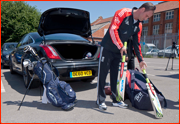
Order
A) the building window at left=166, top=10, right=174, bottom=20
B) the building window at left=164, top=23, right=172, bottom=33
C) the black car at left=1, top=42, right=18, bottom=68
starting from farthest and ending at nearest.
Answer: the building window at left=164, top=23, right=172, bottom=33, the building window at left=166, top=10, right=174, bottom=20, the black car at left=1, top=42, right=18, bottom=68

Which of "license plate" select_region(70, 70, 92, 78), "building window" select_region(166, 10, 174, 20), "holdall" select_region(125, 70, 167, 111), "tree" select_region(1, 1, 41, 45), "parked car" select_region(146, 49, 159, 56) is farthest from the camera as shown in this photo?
"building window" select_region(166, 10, 174, 20)

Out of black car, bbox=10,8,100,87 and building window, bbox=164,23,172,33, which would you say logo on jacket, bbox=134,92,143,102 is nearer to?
black car, bbox=10,8,100,87

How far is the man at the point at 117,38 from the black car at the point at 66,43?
871 mm

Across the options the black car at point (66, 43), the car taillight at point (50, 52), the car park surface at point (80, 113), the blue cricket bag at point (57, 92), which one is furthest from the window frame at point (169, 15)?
the blue cricket bag at point (57, 92)

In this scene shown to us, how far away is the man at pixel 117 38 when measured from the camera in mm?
2693

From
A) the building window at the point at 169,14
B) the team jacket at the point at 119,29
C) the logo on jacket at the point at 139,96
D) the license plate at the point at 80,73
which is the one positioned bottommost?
the logo on jacket at the point at 139,96

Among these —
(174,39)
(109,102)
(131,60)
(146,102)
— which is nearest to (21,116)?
(109,102)

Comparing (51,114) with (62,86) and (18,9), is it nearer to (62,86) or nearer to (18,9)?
(62,86)

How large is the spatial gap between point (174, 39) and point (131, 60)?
1951 centimetres

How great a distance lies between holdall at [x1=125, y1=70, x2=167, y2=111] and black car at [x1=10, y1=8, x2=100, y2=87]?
3.43 ft

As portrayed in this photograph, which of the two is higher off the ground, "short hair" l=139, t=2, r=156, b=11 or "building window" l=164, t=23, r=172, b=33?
"building window" l=164, t=23, r=172, b=33

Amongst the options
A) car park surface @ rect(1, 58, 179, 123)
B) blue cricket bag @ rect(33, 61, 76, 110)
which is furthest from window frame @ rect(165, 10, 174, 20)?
blue cricket bag @ rect(33, 61, 76, 110)

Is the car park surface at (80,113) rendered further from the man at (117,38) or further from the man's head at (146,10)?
the man's head at (146,10)

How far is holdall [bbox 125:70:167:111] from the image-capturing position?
9.39ft
